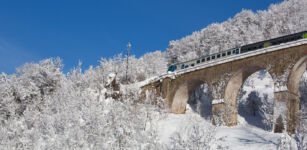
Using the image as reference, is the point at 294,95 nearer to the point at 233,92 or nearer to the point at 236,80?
the point at 236,80

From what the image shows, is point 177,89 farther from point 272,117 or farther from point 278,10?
point 278,10

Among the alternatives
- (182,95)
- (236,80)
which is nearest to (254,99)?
(182,95)

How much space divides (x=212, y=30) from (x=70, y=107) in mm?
44282

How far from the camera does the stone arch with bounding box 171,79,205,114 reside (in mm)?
32719

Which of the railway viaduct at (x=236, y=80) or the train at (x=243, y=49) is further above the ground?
the train at (x=243, y=49)

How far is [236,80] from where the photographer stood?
28.5 m

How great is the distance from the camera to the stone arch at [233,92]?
2745cm

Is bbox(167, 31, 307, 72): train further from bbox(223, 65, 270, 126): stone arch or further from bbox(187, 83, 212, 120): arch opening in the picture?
bbox(187, 83, 212, 120): arch opening

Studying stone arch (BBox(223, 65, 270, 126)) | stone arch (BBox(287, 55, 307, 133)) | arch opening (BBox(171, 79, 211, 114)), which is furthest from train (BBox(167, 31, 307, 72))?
stone arch (BBox(287, 55, 307, 133))

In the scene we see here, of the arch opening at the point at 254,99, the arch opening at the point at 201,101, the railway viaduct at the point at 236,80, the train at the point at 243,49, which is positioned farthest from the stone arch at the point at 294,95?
the arch opening at the point at 201,101

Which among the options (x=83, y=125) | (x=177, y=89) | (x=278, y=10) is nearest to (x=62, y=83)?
(x=177, y=89)

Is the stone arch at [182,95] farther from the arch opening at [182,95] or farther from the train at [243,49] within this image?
the train at [243,49]

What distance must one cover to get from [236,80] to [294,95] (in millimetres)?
5498

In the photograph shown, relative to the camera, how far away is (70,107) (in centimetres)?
2197
